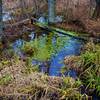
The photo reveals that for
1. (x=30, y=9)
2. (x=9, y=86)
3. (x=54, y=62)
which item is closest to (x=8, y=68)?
(x=9, y=86)

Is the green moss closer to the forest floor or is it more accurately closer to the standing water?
the standing water

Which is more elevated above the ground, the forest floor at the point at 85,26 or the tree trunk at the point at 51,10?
the tree trunk at the point at 51,10

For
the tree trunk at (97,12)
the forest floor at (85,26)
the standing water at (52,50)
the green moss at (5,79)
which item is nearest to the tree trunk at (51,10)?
the forest floor at (85,26)

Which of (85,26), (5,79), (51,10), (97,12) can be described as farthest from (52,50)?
(97,12)

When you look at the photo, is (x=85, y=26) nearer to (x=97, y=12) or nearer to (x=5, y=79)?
(x=97, y=12)

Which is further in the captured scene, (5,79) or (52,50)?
(52,50)

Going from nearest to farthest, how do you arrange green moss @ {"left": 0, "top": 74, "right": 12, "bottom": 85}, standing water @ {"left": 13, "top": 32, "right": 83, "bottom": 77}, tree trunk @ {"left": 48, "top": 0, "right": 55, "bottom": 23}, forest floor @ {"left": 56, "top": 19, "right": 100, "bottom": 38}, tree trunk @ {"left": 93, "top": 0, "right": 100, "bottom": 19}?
green moss @ {"left": 0, "top": 74, "right": 12, "bottom": 85} → standing water @ {"left": 13, "top": 32, "right": 83, "bottom": 77} → forest floor @ {"left": 56, "top": 19, "right": 100, "bottom": 38} → tree trunk @ {"left": 48, "top": 0, "right": 55, "bottom": 23} → tree trunk @ {"left": 93, "top": 0, "right": 100, "bottom": 19}

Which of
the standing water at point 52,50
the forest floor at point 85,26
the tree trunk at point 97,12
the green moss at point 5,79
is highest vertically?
→ the tree trunk at point 97,12

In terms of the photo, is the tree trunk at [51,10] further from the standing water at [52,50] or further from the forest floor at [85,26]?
the standing water at [52,50]

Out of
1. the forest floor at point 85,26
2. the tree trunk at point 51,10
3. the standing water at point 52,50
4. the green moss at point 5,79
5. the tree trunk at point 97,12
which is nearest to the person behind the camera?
the green moss at point 5,79

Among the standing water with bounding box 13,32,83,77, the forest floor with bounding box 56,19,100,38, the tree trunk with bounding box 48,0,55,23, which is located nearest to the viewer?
the standing water with bounding box 13,32,83,77

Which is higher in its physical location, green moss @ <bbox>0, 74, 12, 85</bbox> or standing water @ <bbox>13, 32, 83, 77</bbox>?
green moss @ <bbox>0, 74, 12, 85</bbox>

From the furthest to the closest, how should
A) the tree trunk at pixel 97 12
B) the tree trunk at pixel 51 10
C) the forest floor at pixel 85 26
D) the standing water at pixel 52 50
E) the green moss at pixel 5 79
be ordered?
1. the tree trunk at pixel 97 12
2. the tree trunk at pixel 51 10
3. the forest floor at pixel 85 26
4. the standing water at pixel 52 50
5. the green moss at pixel 5 79

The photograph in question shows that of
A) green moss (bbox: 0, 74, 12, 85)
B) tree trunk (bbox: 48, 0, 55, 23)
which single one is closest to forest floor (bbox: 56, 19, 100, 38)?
tree trunk (bbox: 48, 0, 55, 23)
